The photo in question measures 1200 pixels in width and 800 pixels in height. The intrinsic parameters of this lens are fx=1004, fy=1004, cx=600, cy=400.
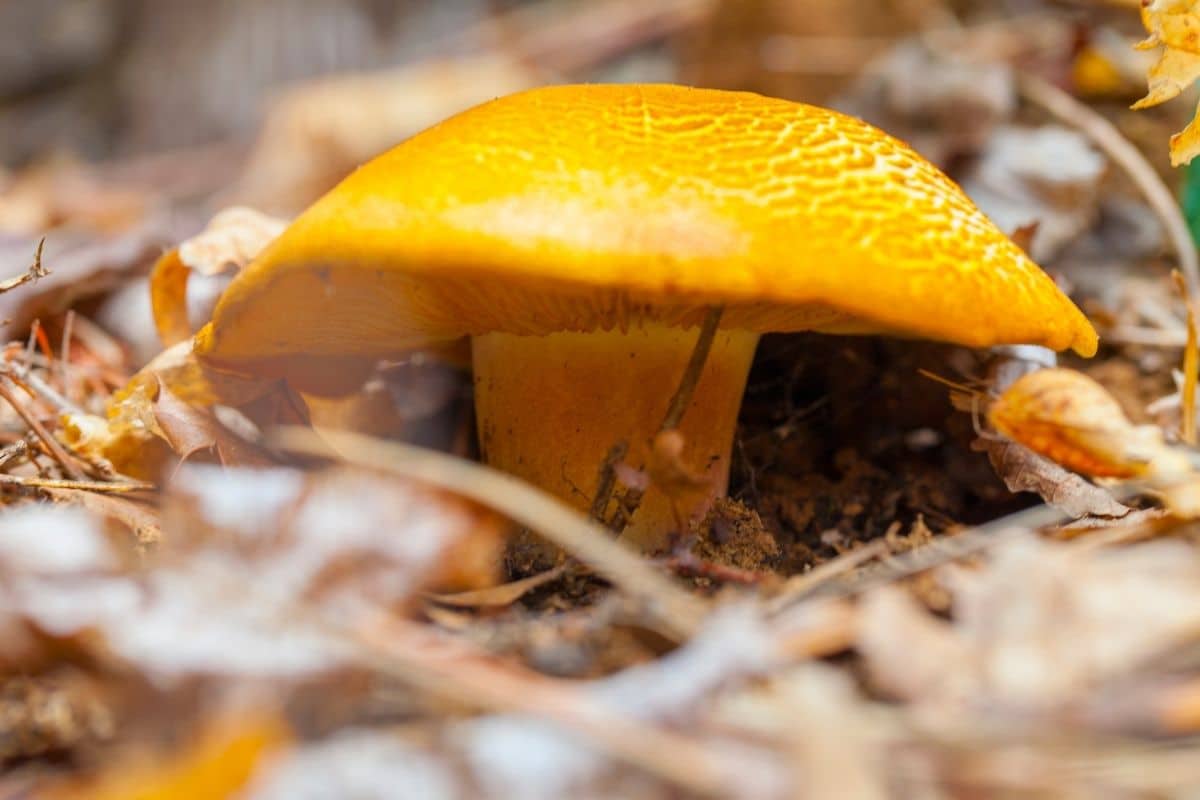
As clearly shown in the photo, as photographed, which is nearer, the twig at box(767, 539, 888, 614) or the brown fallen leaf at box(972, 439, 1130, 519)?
the twig at box(767, 539, 888, 614)

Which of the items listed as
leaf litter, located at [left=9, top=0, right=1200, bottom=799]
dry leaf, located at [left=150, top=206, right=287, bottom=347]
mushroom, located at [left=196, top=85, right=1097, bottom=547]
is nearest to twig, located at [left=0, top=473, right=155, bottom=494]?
leaf litter, located at [left=9, top=0, right=1200, bottom=799]

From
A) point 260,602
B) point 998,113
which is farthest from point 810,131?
point 998,113

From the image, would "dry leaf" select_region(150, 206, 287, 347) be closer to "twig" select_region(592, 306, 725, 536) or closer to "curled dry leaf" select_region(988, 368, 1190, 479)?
"twig" select_region(592, 306, 725, 536)

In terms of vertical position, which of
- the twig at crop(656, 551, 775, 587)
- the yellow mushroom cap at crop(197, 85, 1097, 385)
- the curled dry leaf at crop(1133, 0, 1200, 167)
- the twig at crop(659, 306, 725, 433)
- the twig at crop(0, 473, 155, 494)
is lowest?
the twig at crop(0, 473, 155, 494)

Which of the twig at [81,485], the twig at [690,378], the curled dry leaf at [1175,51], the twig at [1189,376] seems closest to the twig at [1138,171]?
the twig at [1189,376]

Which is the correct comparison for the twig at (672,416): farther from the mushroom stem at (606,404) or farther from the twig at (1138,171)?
the twig at (1138,171)

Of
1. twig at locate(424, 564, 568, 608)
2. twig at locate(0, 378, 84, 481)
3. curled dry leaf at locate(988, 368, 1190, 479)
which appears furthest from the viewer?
twig at locate(0, 378, 84, 481)

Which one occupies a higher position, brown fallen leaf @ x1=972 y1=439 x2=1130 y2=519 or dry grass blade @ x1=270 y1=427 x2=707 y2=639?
dry grass blade @ x1=270 y1=427 x2=707 y2=639

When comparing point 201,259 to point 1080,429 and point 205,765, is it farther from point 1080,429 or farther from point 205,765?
point 1080,429
